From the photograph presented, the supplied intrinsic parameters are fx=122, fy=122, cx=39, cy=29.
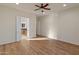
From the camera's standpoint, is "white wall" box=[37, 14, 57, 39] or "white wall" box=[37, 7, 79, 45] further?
"white wall" box=[37, 14, 57, 39]

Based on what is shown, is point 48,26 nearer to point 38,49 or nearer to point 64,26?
point 64,26

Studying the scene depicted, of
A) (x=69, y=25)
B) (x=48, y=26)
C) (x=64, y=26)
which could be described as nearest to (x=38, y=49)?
(x=69, y=25)

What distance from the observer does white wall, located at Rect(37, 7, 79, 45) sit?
567 centimetres

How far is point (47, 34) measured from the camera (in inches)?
327

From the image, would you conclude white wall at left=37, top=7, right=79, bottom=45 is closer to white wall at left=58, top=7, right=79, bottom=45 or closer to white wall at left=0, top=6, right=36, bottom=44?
white wall at left=58, top=7, right=79, bottom=45

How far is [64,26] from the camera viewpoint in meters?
6.51

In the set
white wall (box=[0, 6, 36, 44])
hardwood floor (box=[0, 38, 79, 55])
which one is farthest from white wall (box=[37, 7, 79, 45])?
white wall (box=[0, 6, 36, 44])

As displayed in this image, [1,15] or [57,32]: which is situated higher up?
[1,15]

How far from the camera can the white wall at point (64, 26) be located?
567cm

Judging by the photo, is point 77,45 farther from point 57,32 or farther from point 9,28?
point 9,28

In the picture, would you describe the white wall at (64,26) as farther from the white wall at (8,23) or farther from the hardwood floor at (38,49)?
the white wall at (8,23)

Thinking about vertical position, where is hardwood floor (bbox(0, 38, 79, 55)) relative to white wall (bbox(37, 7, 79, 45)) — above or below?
below
